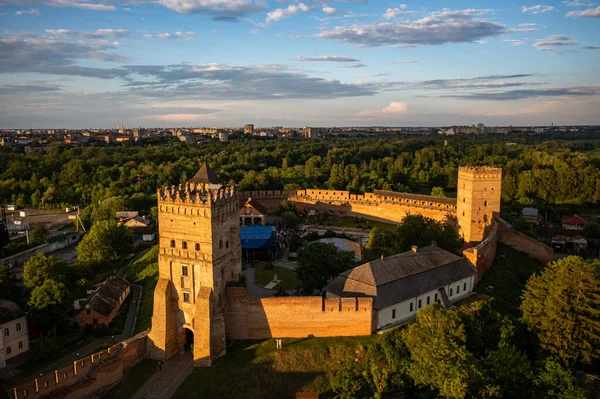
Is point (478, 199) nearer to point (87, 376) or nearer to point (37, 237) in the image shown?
point (87, 376)

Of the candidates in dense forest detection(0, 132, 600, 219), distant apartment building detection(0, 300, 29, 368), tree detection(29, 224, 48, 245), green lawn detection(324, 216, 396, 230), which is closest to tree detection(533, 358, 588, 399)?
distant apartment building detection(0, 300, 29, 368)

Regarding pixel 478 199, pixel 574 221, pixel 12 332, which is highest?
pixel 478 199

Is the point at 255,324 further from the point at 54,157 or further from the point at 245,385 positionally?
the point at 54,157

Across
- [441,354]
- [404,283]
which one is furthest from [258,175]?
[441,354]

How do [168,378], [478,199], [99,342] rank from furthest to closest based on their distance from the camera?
1. [478,199]
2. [99,342]
3. [168,378]

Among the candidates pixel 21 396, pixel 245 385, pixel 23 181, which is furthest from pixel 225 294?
pixel 23 181

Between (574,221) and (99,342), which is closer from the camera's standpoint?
(99,342)

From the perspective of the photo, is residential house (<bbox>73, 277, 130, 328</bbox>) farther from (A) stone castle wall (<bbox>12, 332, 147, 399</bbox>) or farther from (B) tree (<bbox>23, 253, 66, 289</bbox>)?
(A) stone castle wall (<bbox>12, 332, 147, 399</bbox>)
